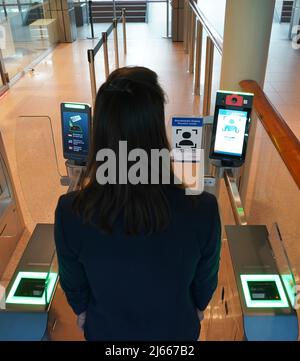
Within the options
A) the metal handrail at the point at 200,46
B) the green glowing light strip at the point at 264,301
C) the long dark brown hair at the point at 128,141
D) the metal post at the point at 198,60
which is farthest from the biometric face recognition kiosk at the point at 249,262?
the metal post at the point at 198,60

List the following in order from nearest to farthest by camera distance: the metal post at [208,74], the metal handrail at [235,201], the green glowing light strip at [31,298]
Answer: the green glowing light strip at [31,298] → the metal handrail at [235,201] → the metal post at [208,74]

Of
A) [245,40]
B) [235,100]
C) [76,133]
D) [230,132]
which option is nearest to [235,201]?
[230,132]

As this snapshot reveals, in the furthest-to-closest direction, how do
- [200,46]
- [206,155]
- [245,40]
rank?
→ [200,46] → [245,40] → [206,155]

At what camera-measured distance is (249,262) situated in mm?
1331

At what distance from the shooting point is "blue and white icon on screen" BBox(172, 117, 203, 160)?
1593mm

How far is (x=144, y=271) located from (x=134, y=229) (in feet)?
0.46

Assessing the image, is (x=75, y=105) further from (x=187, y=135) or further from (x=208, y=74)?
(x=208, y=74)

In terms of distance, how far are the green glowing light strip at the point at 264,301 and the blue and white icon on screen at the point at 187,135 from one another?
60 cm

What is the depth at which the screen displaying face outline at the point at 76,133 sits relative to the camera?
1.66 meters

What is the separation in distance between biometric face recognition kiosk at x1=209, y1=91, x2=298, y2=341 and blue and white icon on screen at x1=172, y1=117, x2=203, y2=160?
0.35 ft

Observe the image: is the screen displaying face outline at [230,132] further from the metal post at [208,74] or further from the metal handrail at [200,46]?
the metal post at [208,74]
